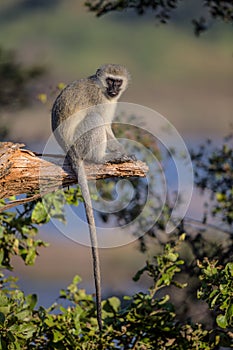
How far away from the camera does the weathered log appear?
344 centimetres

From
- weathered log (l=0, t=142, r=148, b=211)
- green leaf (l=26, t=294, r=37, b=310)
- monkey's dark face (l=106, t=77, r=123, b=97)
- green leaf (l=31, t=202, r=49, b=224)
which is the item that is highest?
monkey's dark face (l=106, t=77, r=123, b=97)

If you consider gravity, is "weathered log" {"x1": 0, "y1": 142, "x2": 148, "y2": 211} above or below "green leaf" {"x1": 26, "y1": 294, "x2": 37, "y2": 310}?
above

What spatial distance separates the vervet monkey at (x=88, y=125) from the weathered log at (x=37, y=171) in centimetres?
7

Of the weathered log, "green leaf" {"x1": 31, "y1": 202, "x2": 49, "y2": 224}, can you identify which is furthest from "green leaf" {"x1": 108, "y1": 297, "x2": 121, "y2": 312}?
the weathered log

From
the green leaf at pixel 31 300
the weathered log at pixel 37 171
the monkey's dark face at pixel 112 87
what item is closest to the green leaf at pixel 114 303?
the green leaf at pixel 31 300

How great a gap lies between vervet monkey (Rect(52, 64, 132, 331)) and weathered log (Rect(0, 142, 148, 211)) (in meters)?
0.07

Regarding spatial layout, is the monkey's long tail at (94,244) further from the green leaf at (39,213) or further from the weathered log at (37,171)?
the green leaf at (39,213)

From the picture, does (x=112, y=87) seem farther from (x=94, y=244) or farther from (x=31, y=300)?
(x=31, y=300)

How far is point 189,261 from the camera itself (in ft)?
17.6

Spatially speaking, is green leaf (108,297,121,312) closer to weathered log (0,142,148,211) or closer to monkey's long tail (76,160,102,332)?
monkey's long tail (76,160,102,332)

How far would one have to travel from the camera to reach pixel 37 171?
11.4ft

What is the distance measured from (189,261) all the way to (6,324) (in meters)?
2.10

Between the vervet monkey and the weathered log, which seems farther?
the vervet monkey

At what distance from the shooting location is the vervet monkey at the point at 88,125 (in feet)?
12.3
